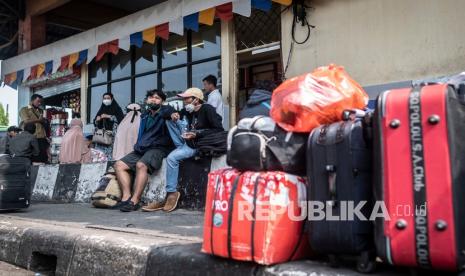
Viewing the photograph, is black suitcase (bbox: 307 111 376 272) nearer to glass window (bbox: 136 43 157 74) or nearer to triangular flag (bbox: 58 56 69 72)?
glass window (bbox: 136 43 157 74)

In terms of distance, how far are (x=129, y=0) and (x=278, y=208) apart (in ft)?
34.3

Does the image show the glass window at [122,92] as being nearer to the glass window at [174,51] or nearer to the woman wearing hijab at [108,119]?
the glass window at [174,51]

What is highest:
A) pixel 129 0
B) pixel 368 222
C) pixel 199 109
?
pixel 129 0

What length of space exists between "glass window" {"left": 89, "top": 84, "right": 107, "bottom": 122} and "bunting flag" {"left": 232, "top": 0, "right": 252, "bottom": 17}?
497 centimetres

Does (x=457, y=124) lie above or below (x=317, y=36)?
below

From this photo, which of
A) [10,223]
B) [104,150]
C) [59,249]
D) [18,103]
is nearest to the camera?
[59,249]

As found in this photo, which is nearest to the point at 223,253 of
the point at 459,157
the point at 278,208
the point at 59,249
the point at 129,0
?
the point at 278,208

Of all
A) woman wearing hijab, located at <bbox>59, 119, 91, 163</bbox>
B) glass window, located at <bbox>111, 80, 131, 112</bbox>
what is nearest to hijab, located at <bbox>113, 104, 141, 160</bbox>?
woman wearing hijab, located at <bbox>59, 119, 91, 163</bbox>

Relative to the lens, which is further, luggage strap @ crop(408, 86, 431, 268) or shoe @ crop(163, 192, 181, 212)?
shoe @ crop(163, 192, 181, 212)

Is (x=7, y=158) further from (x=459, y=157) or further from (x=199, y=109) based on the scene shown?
(x=459, y=157)

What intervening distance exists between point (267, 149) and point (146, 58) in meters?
8.08

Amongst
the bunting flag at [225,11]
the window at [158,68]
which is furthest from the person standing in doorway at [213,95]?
the window at [158,68]

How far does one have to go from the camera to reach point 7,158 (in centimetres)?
618

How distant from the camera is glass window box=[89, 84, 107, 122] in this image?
10.9 meters
